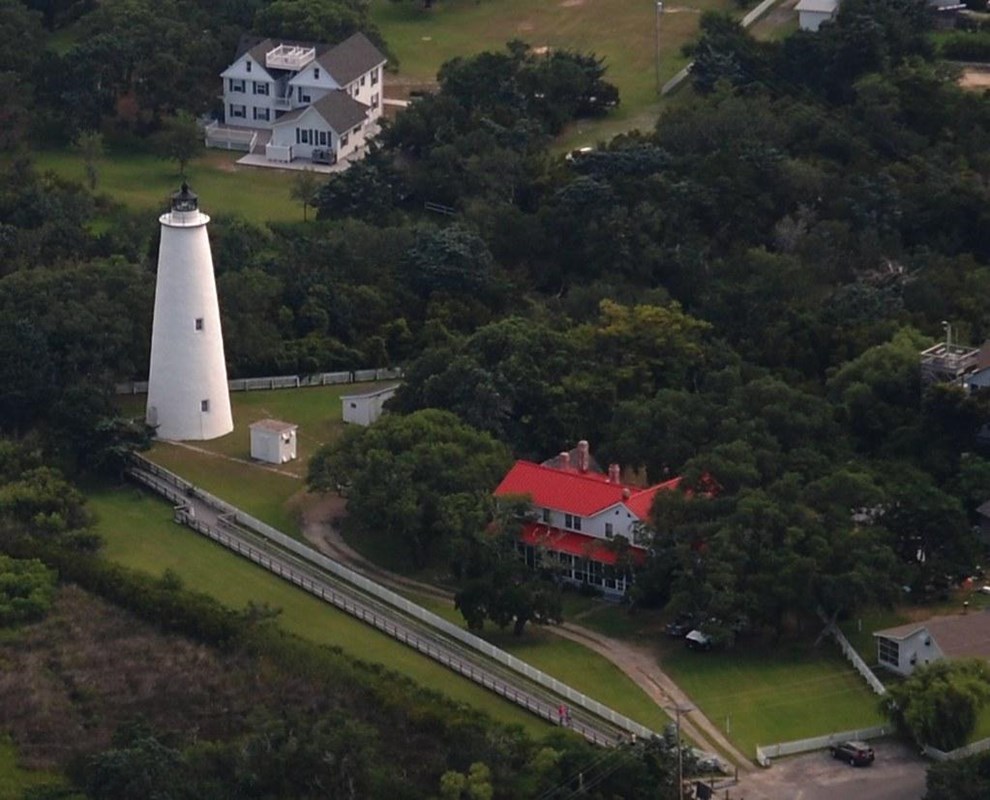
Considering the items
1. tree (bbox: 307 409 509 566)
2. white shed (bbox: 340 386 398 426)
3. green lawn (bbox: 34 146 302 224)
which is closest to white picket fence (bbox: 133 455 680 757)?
tree (bbox: 307 409 509 566)

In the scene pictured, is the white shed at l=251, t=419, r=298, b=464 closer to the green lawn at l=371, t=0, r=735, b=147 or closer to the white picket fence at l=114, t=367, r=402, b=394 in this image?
the white picket fence at l=114, t=367, r=402, b=394

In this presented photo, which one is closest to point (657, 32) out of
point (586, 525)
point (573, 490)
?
point (573, 490)

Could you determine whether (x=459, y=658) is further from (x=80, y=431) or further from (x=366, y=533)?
(x=80, y=431)

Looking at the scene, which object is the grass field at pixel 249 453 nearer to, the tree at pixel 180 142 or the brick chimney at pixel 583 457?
the brick chimney at pixel 583 457

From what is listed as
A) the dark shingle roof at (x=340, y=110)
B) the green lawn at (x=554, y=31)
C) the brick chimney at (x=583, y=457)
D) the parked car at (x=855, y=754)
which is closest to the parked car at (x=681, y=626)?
the parked car at (x=855, y=754)

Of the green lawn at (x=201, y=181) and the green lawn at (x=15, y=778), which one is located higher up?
the green lawn at (x=201, y=181)
